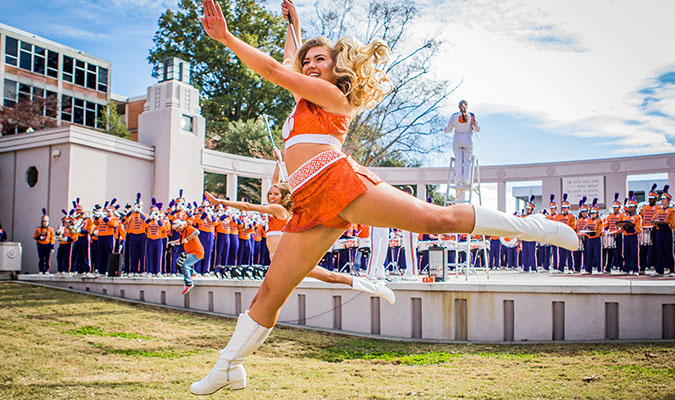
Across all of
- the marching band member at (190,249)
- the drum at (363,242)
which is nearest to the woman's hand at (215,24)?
the marching band member at (190,249)

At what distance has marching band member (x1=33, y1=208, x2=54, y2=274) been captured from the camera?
58.6ft

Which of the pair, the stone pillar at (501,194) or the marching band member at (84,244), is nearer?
the marching band member at (84,244)

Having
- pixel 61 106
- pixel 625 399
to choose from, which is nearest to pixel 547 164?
pixel 625 399

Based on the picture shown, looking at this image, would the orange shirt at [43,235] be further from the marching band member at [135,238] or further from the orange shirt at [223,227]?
the orange shirt at [223,227]

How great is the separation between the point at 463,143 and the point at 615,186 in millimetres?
18271

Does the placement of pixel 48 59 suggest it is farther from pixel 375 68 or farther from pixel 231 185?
pixel 375 68

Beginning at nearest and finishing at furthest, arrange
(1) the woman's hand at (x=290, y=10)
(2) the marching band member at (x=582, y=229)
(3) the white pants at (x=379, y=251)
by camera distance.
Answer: (1) the woman's hand at (x=290, y=10)
(3) the white pants at (x=379, y=251)
(2) the marching band member at (x=582, y=229)

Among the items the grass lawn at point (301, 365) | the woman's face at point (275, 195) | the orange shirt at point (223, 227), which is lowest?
the grass lawn at point (301, 365)

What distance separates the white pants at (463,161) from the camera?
35.3 ft

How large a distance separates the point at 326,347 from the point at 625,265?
9.20 metres

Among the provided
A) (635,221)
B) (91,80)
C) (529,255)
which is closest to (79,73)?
(91,80)

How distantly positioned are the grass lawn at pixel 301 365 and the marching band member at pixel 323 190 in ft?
6.70

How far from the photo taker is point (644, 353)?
262 inches

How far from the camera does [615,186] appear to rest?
1015 inches
